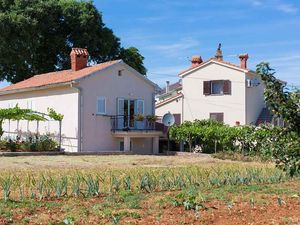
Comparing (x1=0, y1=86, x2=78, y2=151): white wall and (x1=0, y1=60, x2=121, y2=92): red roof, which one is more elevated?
(x1=0, y1=60, x2=121, y2=92): red roof

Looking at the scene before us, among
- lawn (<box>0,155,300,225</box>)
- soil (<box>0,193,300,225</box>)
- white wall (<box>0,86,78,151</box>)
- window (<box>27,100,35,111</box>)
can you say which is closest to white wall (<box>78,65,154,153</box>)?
white wall (<box>0,86,78,151</box>)

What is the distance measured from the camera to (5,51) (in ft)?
135

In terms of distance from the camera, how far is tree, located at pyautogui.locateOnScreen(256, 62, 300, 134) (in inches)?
422

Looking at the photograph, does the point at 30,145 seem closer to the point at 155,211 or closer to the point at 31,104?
the point at 31,104

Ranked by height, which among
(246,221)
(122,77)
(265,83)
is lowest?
(246,221)

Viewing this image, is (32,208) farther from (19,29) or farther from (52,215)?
(19,29)

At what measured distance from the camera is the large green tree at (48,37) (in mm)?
41594

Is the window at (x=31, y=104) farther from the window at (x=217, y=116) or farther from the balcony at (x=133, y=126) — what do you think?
the window at (x=217, y=116)

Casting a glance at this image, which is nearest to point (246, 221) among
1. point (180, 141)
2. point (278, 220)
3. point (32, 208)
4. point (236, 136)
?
point (278, 220)

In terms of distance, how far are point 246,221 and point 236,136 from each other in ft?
70.9

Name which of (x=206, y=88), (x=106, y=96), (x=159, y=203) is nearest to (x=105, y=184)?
(x=159, y=203)

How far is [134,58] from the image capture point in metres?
49.2

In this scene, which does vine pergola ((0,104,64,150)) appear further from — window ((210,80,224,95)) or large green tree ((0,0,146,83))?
window ((210,80,224,95))

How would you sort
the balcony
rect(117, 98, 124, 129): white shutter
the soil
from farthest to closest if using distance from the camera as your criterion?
1. rect(117, 98, 124, 129): white shutter
2. the balcony
3. the soil
